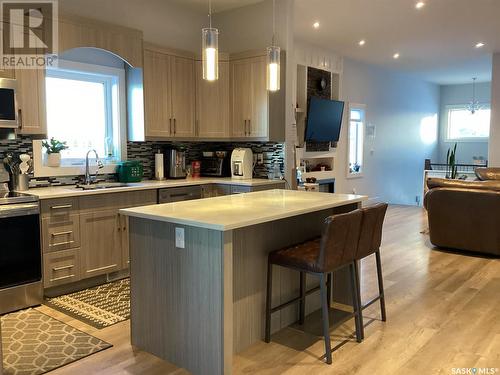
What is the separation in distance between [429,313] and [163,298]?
211 centimetres

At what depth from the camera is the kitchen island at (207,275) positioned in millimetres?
2398

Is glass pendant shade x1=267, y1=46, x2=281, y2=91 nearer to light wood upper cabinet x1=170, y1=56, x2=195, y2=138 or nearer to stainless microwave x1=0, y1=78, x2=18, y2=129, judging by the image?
stainless microwave x1=0, y1=78, x2=18, y2=129

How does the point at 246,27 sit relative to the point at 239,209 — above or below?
above

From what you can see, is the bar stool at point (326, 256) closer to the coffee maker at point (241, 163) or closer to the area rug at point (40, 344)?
the area rug at point (40, 344)

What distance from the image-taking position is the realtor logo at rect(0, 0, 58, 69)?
11.7 feet

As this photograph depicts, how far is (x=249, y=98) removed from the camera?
5.21 meters

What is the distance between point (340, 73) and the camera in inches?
317

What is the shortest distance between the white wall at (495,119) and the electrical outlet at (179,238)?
715cm

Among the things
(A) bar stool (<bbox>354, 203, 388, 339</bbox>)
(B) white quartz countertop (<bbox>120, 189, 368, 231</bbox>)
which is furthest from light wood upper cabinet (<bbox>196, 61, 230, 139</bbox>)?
(A) bar stool (<bbox>354, 203, 388, 339</bbox>)

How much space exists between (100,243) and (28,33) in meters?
1.89

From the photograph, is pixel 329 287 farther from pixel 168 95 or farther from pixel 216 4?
pixel 216 4

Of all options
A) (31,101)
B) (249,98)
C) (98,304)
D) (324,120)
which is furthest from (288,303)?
(324,120)

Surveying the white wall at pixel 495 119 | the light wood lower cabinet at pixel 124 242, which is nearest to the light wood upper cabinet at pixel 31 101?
the light wood lower cabinet at pixel 124 242

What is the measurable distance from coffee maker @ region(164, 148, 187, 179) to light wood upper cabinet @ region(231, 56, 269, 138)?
0.71 meters
